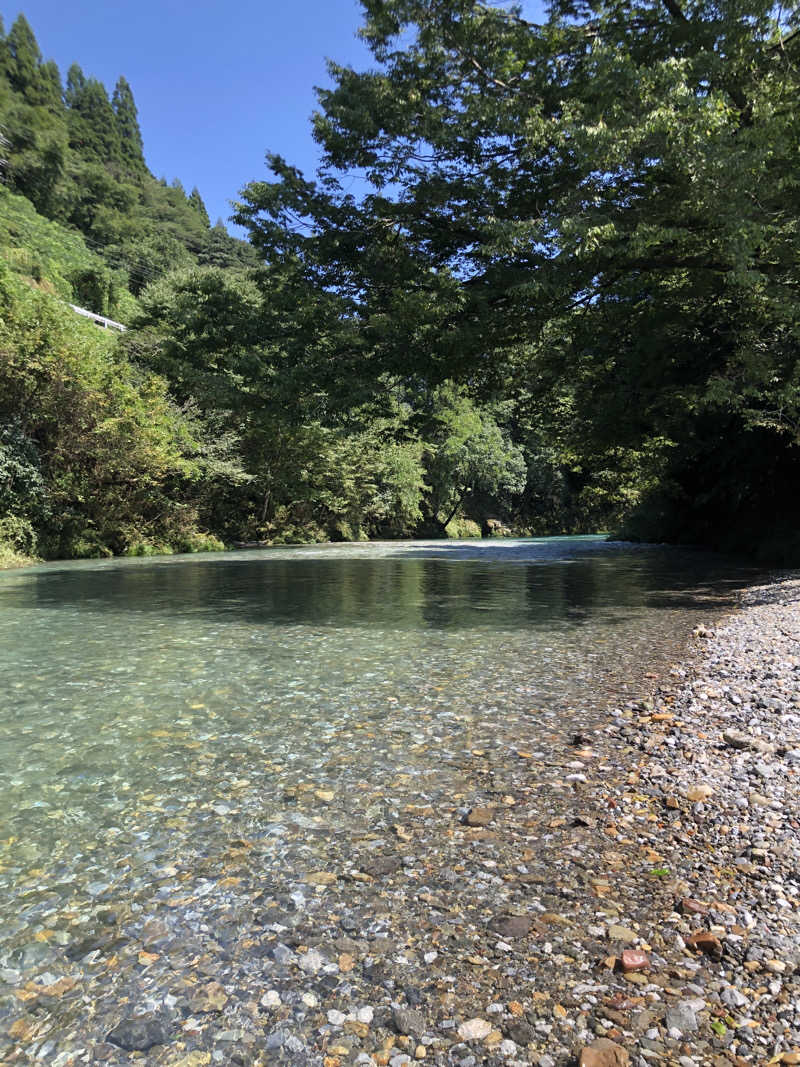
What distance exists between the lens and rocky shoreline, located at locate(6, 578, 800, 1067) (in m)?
1.98

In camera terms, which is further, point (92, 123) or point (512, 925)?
point (92, 123)

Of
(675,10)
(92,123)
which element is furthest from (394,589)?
(92,123)

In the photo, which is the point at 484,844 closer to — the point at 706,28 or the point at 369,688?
the point at 369,688

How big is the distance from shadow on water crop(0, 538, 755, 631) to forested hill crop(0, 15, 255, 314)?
4316 cm

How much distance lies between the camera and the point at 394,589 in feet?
46.9

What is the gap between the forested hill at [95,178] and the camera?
68062 mm

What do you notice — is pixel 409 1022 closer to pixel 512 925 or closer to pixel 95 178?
pixel 512 925

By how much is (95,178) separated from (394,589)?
300 feet

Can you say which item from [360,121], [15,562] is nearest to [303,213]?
[360,121]

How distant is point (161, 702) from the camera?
5691 mm

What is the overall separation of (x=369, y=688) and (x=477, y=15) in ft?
37.3

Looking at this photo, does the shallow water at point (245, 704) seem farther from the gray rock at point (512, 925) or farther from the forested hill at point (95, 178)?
the forested hill at point (95, 178)

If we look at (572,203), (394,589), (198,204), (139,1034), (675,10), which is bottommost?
(139,1034)

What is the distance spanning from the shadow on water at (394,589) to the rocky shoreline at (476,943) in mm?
5956
